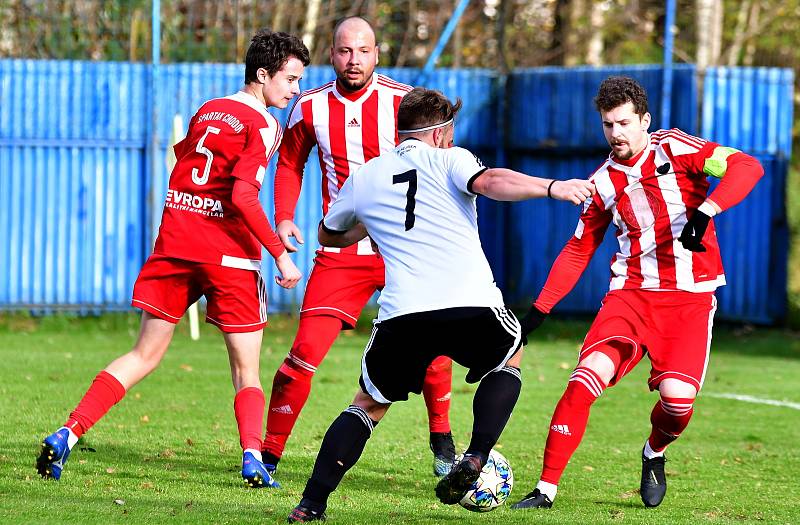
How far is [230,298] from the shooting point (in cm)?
679

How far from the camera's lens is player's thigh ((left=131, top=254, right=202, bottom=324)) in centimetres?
677

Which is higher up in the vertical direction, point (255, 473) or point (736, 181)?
point (736, 181)

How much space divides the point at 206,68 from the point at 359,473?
953 centimetres

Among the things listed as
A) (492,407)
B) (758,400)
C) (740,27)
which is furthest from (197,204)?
(740,27)

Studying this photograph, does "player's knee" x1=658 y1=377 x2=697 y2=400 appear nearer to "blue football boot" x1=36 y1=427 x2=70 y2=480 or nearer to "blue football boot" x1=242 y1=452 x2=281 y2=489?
"blue football boot" x1=242 y1=452 x2=281 y2=489

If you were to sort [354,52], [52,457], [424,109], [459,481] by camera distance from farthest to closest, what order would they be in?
[354,52] → [52,457] → [424,109] → [459,481]

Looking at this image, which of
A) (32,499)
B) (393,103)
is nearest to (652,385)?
(393,103)

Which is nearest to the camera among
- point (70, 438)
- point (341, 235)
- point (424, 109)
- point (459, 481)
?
point (459, 481)

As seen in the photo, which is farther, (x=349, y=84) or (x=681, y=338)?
(x=349, y=84)

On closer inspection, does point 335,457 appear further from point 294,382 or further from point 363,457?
point 363,457

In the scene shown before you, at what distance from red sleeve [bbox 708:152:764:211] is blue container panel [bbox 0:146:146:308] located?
1015 centimetres

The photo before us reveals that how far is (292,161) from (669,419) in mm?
2530

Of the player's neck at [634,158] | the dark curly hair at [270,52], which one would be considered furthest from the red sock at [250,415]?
the player's neck at [634,158]

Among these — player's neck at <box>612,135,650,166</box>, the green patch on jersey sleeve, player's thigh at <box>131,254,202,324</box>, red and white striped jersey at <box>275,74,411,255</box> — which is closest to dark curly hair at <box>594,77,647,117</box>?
player's neck at <box>612,135,650,166</box>
